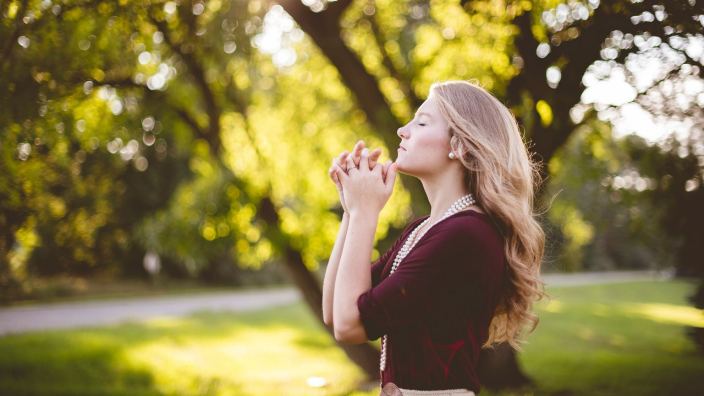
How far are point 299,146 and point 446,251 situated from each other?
8883 millimetres

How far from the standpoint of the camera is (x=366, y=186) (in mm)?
1927

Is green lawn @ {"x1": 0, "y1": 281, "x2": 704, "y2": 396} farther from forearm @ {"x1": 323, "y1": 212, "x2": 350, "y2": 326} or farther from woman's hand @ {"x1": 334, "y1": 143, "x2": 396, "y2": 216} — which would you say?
woman's hand @ {"x1": 334, "y1": 143, "x2": 396, "y2": 216}

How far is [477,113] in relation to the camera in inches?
76.9

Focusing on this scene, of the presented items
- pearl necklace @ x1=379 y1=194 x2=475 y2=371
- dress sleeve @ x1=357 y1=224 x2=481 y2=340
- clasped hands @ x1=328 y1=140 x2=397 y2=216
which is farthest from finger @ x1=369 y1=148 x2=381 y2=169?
dress sleeve @ x1=357 y1=224 x2=481 y2=340

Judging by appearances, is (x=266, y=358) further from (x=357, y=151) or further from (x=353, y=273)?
(x=353, y=273)

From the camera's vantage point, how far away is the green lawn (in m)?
7.95

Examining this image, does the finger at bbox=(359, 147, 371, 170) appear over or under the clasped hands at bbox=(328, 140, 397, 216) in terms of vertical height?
over

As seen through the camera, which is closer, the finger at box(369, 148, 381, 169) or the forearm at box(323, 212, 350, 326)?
the finger at box(369, 148, 381, 169)

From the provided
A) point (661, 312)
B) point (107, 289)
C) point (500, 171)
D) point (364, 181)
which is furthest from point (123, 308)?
point (500, 171)

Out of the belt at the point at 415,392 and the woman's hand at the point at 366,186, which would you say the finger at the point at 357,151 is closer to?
the woman's hand at the point at 366,186

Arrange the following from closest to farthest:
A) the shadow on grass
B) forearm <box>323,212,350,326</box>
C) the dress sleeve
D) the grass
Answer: the dress sleeve → forearm <box>323,212,350,326</box> → the shadow on grass → the grass

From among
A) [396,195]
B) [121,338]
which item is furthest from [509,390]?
[121,338]

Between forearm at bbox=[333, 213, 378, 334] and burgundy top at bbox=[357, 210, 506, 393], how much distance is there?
0.13 ft

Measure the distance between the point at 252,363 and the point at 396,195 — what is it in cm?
439
